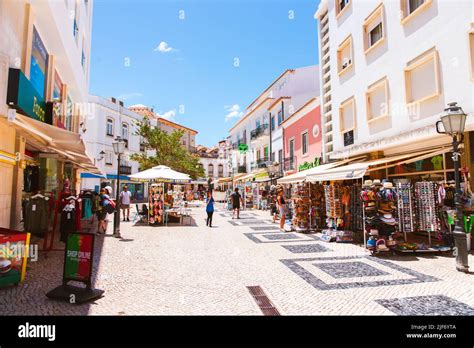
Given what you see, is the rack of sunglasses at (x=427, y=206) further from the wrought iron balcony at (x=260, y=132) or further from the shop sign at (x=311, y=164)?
the wrought iron balcony at (x=260, y=132)

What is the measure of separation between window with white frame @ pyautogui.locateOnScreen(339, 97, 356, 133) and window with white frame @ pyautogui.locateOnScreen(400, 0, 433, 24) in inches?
148

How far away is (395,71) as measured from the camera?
10.4 m

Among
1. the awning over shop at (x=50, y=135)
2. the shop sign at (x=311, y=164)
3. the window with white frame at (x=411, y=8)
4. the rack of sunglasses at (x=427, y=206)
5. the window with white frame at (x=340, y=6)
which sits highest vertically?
the window with white frame at (x=340, y=6)

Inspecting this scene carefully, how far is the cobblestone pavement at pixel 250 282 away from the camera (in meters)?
4.07

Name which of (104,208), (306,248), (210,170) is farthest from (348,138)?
(210,170)

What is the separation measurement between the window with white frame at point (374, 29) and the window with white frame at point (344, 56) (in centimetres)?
111

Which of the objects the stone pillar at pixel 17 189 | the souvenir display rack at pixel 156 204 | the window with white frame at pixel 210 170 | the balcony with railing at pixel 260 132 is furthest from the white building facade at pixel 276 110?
the window with white frame at pixel 210 170

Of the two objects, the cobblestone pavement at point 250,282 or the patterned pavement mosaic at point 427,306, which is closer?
the patterned pavement mosaic at point 427,306

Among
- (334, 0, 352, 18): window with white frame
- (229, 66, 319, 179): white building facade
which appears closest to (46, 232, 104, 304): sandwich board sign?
(334, 0, 352, 18): window with white frame
